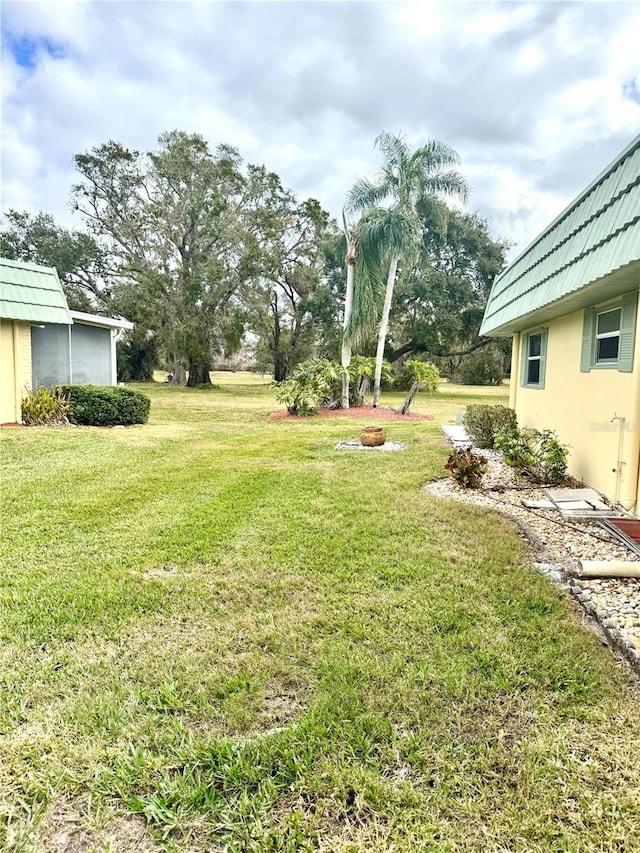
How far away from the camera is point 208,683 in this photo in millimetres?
2285

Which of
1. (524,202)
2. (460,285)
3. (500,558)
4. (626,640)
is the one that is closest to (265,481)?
(500,558)

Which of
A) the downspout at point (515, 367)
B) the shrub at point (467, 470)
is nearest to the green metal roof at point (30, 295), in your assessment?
the shrub at point (467, 470)

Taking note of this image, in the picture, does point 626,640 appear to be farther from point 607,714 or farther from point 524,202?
point 524,202

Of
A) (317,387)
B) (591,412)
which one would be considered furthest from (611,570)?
(317,387)

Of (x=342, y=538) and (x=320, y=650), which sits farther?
(x=342, y=538)

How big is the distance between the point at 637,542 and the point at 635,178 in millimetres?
2931

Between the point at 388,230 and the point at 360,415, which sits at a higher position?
the point at 388,230

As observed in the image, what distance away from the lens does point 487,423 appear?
8422 millimetres

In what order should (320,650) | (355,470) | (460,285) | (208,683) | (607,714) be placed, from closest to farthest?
(607,714), (208,683), (320,650), (355,470), (460,285)

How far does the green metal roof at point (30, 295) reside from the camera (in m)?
9.40

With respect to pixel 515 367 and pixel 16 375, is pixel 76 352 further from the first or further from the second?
pixel 515 367

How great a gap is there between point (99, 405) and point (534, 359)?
8927mm

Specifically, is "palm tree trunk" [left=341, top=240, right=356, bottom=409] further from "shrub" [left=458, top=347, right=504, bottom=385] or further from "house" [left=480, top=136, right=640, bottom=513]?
"shrub" [left=458, top=347, right=504, bottom=385]

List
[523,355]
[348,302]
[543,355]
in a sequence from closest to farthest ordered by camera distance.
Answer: [543,355] → [523,355] → [348,302]
